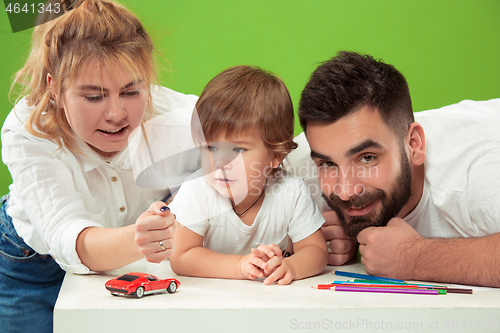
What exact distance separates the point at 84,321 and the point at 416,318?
1.32 feet

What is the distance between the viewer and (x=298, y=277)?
683mm

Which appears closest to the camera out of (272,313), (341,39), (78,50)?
(272,313)

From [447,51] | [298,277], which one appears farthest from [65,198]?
[447,51]

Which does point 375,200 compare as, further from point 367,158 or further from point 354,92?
point 354,92

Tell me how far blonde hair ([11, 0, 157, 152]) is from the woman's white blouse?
0.11ft

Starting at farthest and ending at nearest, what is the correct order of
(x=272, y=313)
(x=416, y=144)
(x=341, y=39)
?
(x=341, y=39) → (x=416, y=144) → (x=272, y=313)

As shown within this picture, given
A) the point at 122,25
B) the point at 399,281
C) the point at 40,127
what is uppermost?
the point at 122,25

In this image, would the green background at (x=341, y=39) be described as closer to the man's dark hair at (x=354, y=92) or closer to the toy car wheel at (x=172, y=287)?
the man's dark hair at (x=354, y=92)

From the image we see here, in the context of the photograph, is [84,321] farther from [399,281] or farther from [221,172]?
[399,281]

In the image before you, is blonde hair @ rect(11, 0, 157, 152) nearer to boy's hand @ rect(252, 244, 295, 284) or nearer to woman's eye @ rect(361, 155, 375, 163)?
boy's hand @ rect(252, 244, 295, 284)

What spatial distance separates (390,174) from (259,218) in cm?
25

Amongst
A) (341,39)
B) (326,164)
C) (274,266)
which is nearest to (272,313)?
(274,266)

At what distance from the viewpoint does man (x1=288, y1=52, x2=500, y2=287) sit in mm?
707

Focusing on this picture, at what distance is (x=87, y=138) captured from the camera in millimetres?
652
